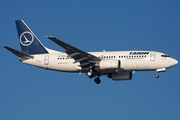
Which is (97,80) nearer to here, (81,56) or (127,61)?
(81,56)

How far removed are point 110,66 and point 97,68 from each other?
2683mm

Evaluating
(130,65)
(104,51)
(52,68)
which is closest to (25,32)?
(52,68)

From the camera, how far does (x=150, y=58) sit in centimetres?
7125

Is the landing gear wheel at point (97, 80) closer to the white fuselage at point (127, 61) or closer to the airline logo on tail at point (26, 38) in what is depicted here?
the white fuselage at point (127, 61)

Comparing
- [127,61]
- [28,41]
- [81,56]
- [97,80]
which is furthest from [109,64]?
[28,41]

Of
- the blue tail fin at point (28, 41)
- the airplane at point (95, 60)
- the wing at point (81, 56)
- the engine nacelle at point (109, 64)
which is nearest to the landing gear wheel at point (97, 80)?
the airplane at point (95, 60)

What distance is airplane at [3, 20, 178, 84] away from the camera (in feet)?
233

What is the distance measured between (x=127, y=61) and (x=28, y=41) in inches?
644

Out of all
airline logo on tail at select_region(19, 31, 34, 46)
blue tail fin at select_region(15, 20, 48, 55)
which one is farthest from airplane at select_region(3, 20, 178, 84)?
airline logo on tail at select_region(19, 31, 34, 46)

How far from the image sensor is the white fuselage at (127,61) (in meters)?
71.1

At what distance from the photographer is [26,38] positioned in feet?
261

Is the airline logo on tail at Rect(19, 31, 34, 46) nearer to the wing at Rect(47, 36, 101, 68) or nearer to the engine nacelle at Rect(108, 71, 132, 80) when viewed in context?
the wing at Rect(47, 36, 101, 68)

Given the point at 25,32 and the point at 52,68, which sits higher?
the point at 25,32

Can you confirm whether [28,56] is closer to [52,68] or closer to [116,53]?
[52,68]
